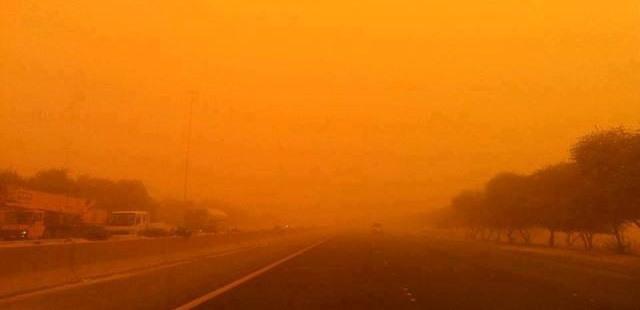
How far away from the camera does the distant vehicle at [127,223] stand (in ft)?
187

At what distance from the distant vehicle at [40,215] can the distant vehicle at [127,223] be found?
7.88 feet

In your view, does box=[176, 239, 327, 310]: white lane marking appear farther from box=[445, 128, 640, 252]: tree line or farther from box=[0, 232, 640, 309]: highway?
box=[445, 128, 640, 252]: tree line

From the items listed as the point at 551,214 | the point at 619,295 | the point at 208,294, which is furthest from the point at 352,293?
the point at 551,214

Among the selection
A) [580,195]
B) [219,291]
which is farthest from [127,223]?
[219,291]

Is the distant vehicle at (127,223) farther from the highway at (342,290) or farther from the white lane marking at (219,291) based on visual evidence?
the white lane marking at (219,291)

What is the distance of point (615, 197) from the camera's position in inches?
1810

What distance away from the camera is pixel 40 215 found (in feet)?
150

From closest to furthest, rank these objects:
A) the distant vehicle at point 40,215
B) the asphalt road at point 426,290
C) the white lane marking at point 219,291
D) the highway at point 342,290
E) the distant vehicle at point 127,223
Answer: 1. the white lane marking at point 219,291
2. the highway at point 342,290
3. the asphalt road at point 426,290
4. the distant vehicle at point 40,215
5. the distant vehicle at point 127,223

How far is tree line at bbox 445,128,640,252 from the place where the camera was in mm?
44219

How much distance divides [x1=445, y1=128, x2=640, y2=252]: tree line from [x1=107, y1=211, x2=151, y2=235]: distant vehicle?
3076 centimetres

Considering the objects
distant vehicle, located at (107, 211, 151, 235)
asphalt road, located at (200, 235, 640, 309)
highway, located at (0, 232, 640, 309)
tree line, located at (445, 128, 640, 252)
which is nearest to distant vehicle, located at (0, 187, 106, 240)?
distant vehicle, located at (107, 211, 151, 235)

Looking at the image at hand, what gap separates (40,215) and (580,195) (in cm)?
3597

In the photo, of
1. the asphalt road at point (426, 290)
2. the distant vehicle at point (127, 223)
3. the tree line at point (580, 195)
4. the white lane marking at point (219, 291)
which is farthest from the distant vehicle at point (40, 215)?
the tree line at point (580, 195)

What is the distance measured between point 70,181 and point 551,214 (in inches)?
1943
